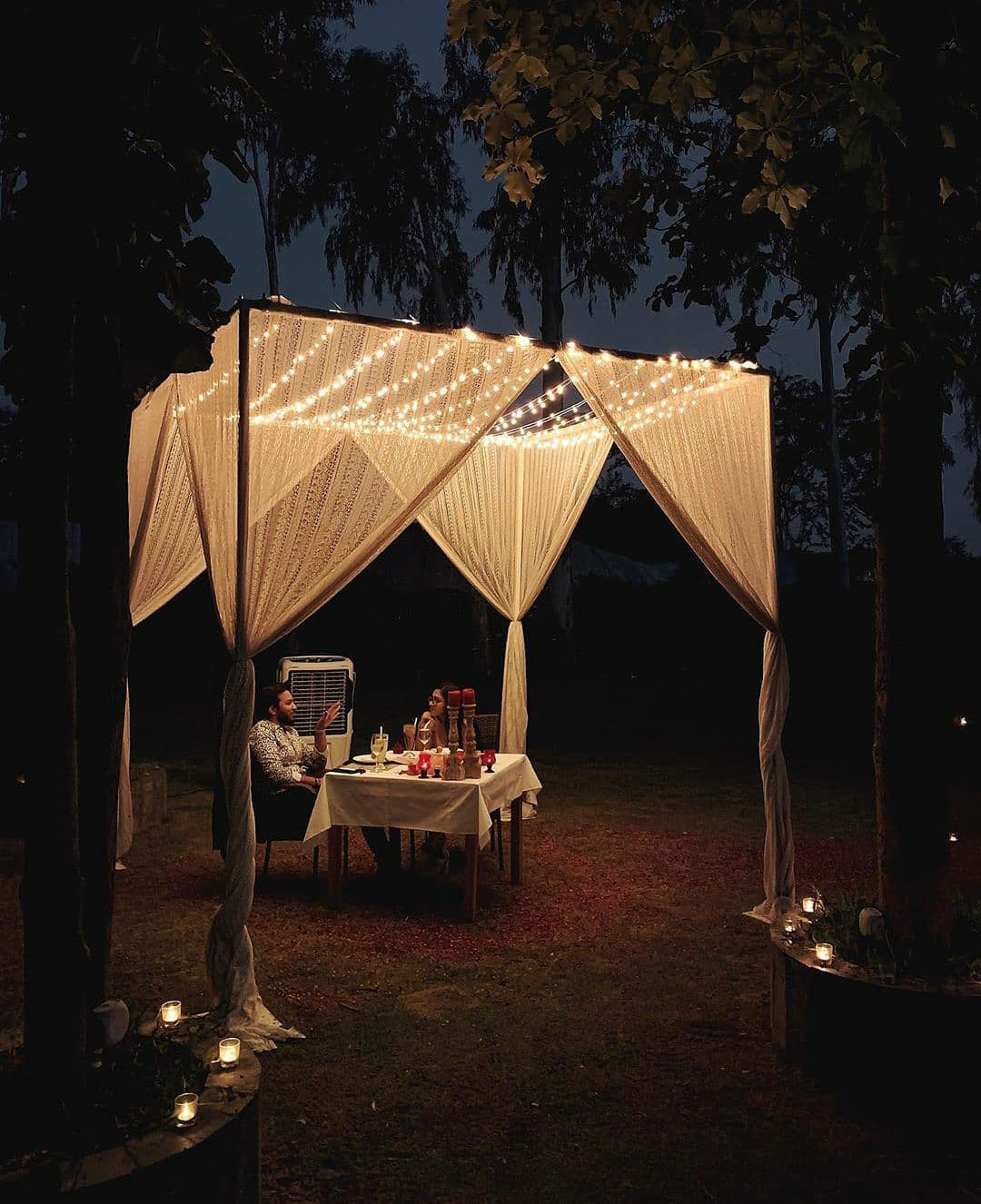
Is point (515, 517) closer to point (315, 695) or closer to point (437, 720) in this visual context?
point (437, 720)

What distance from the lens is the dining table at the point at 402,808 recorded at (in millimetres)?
4801

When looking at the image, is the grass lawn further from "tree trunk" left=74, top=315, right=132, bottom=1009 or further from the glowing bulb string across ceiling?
the glowing bulb string across ceiling

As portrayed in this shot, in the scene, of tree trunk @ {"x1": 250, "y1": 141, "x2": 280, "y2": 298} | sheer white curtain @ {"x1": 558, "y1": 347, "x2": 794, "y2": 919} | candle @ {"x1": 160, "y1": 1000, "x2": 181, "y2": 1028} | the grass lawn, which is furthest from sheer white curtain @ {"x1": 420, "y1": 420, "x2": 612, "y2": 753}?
tree trunk @ {"x1": 250, "y1": 141, "x2": 280, "y2": 298}

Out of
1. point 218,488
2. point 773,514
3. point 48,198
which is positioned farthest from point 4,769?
point 48,198

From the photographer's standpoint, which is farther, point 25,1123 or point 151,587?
point 151,587

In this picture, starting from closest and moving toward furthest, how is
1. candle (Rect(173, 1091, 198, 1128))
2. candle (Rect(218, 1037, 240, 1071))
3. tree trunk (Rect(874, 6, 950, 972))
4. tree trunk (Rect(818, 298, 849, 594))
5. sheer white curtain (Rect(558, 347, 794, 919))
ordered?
candle (Rect(173, 1091, 198, 1128))
candle (Rect(218, 1037, 240, 1071))
tree trunk (Rect(874, 6, 950, 972))
sheer white curtain (Rect(558, 347, 794, 919))
tree trunk (Rect(818, 298, 849, 594))

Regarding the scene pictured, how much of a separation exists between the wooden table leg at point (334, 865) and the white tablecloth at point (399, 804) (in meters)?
0.06

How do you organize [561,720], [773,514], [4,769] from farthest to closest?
[561,720]
[4,769]
[773,514]

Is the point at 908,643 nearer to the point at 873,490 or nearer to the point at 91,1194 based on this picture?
the point at 873,490

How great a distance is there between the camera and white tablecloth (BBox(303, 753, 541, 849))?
4.80 meters

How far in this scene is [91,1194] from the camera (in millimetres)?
1822

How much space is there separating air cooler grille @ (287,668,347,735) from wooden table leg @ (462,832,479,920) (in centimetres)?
268

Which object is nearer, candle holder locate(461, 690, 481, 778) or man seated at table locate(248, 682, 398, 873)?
candle holder locate(461, 690, 481, 778)

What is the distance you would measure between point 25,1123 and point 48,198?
1.77 meters
